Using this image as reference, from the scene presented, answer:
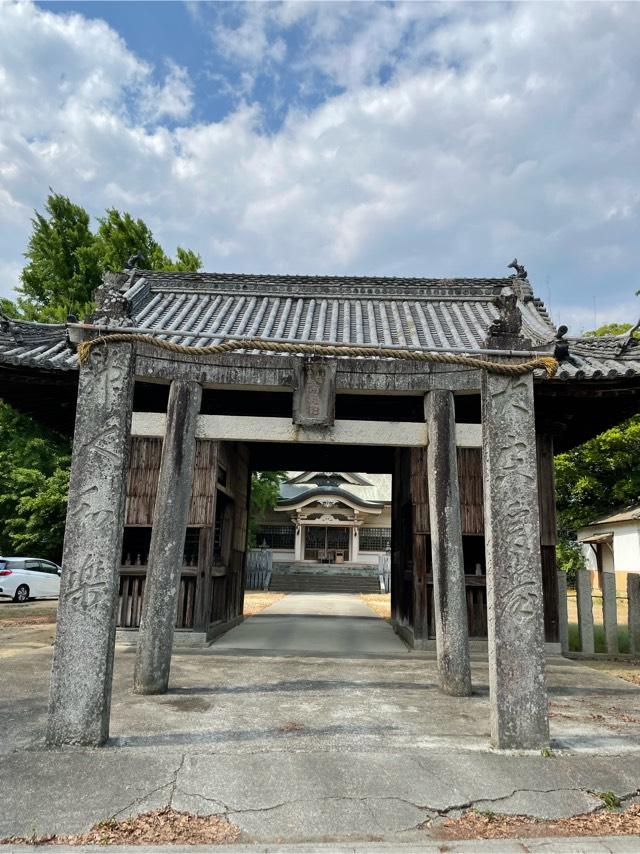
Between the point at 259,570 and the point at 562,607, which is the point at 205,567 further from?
the point at 259,570

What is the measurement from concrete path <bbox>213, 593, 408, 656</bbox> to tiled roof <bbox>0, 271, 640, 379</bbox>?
18.5ft

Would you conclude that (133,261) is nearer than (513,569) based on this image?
No

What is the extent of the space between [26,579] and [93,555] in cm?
1824

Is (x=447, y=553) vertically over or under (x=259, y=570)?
over

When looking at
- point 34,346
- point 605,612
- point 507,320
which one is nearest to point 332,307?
point 34,346

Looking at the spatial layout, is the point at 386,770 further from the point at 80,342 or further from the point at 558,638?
the point at 558,638

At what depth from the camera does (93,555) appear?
4.80 metres

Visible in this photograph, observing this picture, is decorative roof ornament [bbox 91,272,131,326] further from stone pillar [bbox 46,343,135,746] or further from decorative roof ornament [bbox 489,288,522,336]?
decorative roof ornament [bbox 489,288,522,336]

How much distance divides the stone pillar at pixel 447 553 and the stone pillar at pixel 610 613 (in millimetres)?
4383

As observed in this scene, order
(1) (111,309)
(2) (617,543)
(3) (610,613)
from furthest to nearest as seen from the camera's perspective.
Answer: (2) (617,543), (3) (610,613), (1) (111,309)

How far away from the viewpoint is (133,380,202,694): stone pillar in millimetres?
6359

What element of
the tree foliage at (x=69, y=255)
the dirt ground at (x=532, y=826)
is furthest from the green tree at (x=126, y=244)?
the dirt ground at (x=532, y=826)

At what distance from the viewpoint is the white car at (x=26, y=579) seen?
19.7 metres

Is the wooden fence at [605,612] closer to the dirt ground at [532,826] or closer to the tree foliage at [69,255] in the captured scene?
the dirt ground at [532,826]
